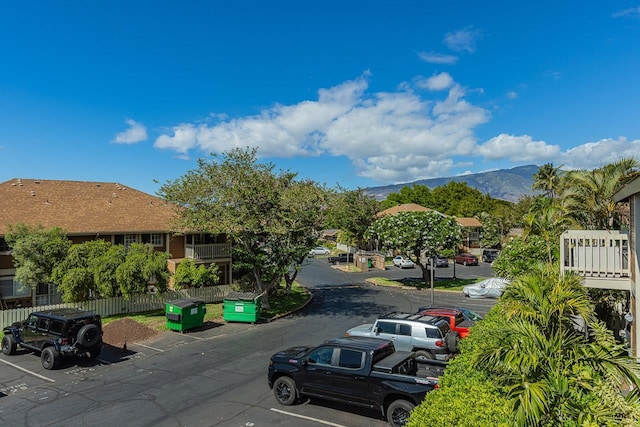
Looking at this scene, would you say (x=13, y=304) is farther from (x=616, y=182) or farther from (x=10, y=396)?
(x=616, y=182)

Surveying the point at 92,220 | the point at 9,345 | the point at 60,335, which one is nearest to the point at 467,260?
the point at 92,220

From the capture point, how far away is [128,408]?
449 inches

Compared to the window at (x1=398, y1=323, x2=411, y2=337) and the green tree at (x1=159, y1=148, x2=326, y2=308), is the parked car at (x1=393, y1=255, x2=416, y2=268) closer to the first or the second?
the green tree at (x1=159, y1=148, x2=326, y2=308)

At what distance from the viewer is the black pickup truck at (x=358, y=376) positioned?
385 inches

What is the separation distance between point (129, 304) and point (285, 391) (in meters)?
16.1

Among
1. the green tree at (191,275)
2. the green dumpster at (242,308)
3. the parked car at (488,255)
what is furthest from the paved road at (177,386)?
the parked car at (488,255)

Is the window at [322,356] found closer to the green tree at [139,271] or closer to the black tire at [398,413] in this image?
the black tire at [398,413]

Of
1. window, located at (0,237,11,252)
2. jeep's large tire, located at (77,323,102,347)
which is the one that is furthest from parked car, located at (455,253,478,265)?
window, located at (0,237,11,252)

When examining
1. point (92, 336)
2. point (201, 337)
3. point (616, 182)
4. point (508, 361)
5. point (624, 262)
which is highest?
point (616, 182)

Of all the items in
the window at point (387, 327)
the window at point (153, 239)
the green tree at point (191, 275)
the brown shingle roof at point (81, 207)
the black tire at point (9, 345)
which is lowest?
the black tire at point (9, 345)

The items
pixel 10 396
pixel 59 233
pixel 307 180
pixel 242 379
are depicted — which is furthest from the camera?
pixel 307 180

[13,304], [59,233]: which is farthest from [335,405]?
[13,304]

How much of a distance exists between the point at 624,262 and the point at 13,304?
92.1 ft

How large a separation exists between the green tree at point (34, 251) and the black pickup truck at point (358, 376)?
15892mm
